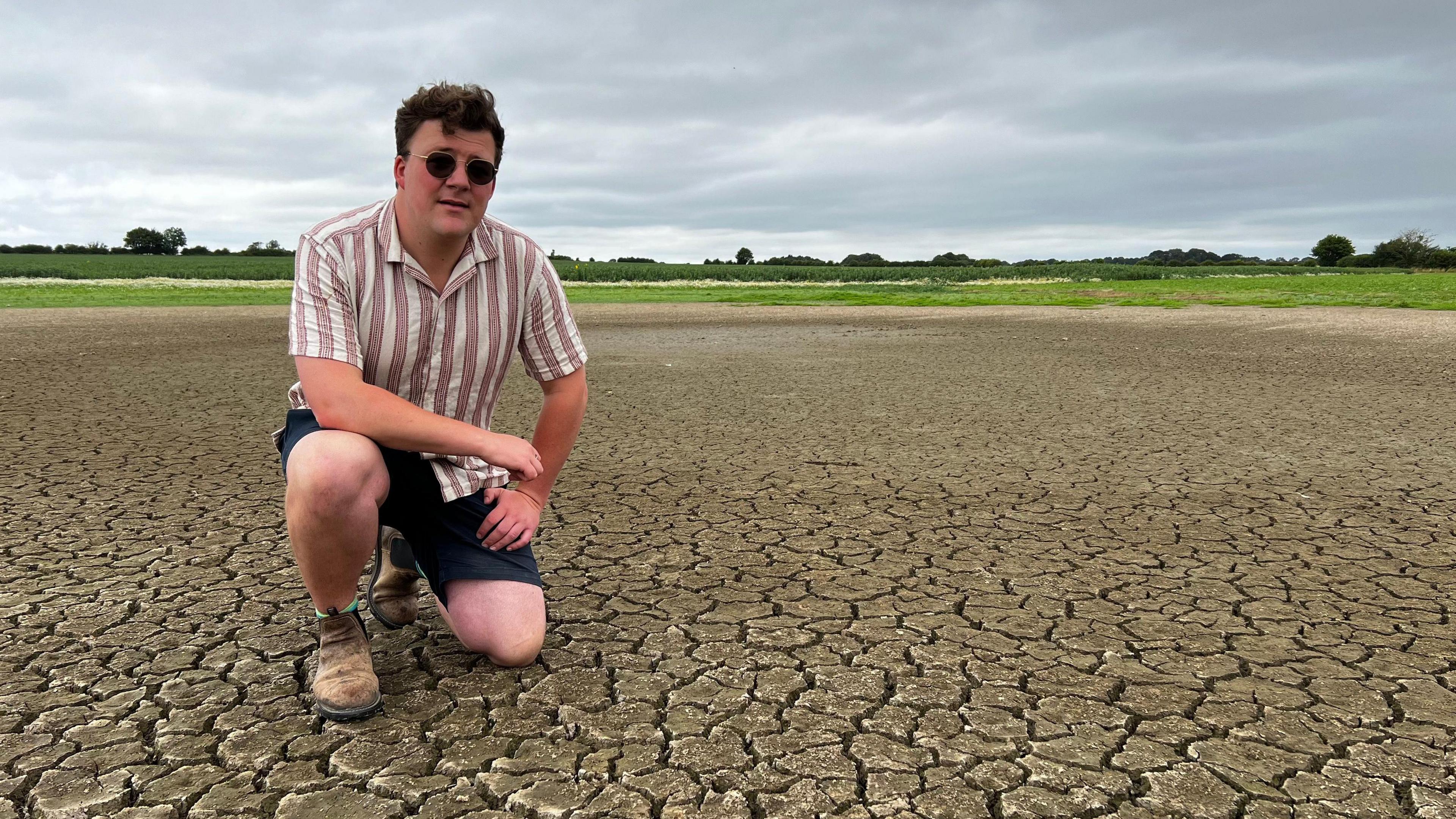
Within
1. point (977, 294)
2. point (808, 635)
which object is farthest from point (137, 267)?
point (808, 635)

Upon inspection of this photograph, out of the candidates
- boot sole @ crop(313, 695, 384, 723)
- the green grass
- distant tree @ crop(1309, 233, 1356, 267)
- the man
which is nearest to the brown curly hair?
the man

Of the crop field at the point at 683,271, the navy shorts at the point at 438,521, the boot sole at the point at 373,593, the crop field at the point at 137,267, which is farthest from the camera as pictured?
the crop field at the point at 683,271

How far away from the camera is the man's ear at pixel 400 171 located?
2.84 metres

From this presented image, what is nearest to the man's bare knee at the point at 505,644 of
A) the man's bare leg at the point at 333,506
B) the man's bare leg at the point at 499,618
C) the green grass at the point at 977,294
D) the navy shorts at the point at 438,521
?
the man's bare leg at the point at 499,618

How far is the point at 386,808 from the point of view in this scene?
2.30 meters

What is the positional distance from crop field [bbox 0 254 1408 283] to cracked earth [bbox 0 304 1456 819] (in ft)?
170

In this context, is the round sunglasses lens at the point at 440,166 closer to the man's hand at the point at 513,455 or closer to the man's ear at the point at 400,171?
the man's ear at the point at 400,171

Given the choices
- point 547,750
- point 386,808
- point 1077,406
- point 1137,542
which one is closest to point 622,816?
point 547,750

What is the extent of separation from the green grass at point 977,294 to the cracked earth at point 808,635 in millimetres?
22701

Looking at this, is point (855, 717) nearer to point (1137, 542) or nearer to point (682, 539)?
point (682, 539)

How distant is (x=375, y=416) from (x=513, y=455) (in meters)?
0.41

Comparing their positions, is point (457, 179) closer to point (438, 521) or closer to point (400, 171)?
point (400, 171)

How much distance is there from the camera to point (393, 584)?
343cm

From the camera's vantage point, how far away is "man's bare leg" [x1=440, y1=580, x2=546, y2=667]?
117 inches
